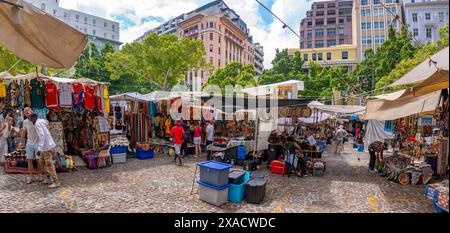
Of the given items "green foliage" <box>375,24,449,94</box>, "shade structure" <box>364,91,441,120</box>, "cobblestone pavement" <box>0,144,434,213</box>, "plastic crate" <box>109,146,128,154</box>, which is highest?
"green foliage" <box>375,24,449,94</box>

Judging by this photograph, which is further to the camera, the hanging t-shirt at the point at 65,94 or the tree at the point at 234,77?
the tree at the point at 234,77

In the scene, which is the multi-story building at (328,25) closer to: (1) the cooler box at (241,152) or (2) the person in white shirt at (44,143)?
(1) the cooler box at (241,152)

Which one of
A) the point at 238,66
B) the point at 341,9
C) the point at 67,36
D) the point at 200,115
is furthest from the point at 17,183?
the point at 341,9

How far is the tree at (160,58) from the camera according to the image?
25.2 meters

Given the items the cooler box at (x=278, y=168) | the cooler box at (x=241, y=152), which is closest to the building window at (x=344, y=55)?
the cooler box at (x=241, y=152)

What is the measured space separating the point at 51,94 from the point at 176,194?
6.19 m

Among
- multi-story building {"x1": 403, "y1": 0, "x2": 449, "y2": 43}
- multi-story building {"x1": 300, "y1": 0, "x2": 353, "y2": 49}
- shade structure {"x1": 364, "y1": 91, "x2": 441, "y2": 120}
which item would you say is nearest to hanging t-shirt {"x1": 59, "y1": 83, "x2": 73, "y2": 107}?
shade structure {"x1": 364, "y1": 91, "x2": 441, "y2": 120}

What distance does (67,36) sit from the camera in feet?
12.9

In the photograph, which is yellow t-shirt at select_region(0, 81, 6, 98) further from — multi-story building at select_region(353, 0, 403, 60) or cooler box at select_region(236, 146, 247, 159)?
multi-story building at select_region(353, 0, 403, 60)

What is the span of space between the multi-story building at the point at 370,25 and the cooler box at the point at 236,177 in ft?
184

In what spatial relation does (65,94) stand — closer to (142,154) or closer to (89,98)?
(89,98)

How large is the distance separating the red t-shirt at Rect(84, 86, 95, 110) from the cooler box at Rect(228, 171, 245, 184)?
266 inches

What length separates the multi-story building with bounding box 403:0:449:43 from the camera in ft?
160

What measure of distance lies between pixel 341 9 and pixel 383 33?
20919mm
